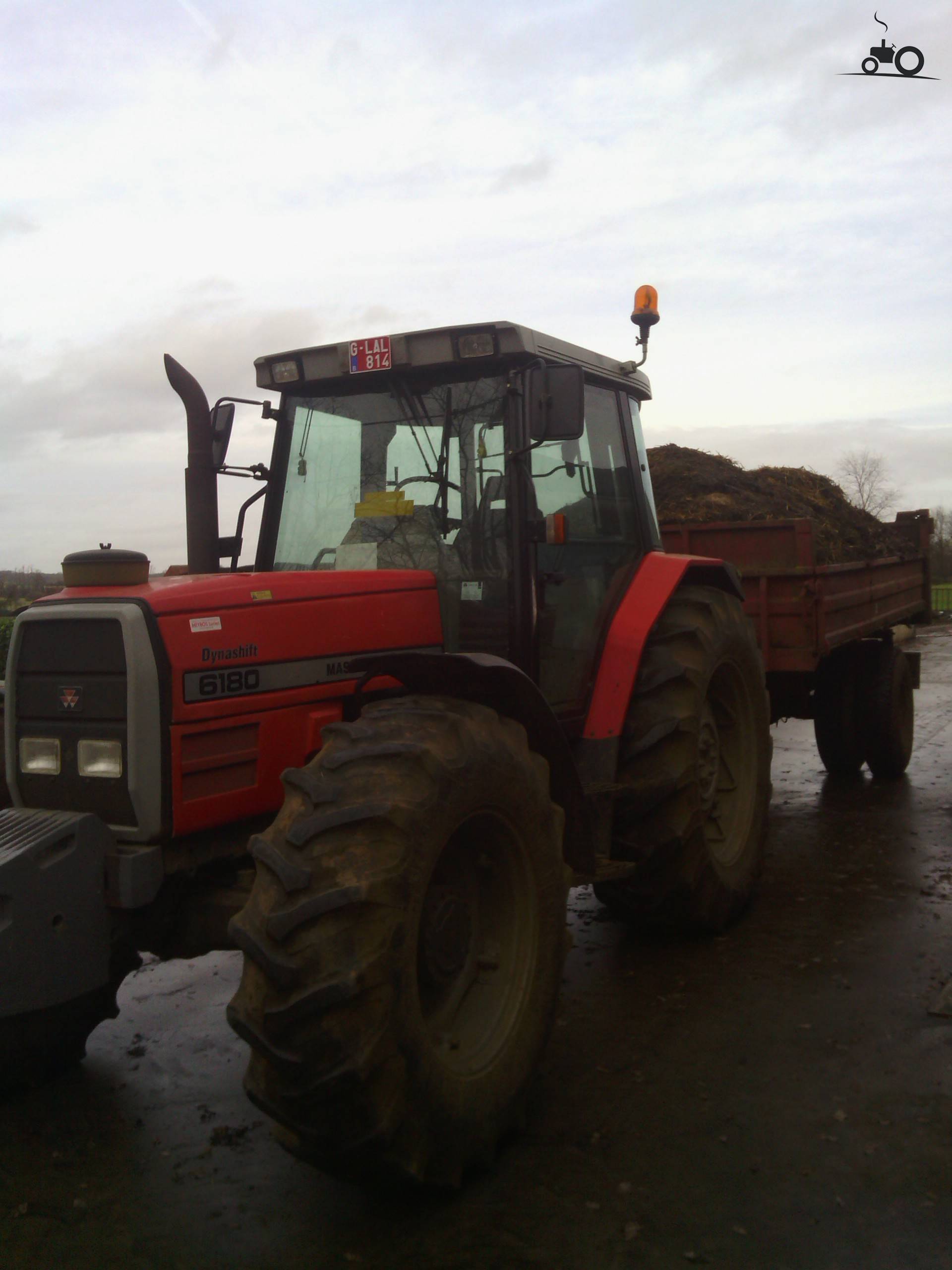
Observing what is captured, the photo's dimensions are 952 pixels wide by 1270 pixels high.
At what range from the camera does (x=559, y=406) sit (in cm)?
371

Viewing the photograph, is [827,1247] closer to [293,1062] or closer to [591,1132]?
[591,1132]

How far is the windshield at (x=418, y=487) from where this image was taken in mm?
4039

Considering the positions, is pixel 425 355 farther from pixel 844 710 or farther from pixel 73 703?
pixel 844 710

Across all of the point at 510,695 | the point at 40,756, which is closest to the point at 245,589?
the point at 40,756

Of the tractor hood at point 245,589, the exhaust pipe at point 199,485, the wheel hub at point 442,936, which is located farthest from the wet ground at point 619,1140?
the exhaust pipe at point 199,485

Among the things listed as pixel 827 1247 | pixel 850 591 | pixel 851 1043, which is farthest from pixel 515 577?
pixel 850 591

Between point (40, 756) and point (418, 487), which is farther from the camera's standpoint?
point (418, 487)

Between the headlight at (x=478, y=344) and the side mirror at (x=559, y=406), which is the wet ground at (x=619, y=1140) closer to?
the side mirror at (x=559, y=406)

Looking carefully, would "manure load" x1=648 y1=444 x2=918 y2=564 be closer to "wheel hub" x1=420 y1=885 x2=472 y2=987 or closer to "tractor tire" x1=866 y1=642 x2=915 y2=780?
"tractor tire" x1=866 y1=642 x2=915 y2=780

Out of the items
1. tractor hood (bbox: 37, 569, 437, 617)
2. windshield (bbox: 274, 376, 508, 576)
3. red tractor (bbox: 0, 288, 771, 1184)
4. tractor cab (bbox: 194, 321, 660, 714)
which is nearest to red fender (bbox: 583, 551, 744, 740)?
red tractor (bbox: 0, 288, 771, 1184)

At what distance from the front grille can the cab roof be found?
152cm

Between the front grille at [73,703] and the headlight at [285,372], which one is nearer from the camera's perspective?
the front grille at [73,703]

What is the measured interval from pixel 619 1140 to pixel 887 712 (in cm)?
541

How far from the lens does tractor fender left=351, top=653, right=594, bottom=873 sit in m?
3.30
